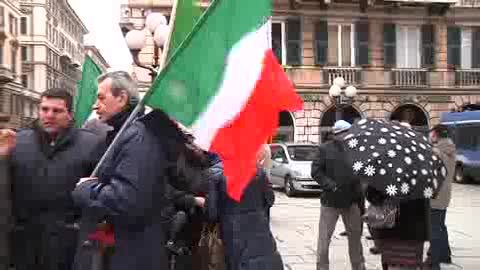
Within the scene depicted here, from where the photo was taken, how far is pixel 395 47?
32.3 m

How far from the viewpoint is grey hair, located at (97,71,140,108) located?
3.96 m

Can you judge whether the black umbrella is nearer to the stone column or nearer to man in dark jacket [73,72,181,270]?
man in dark jacket [73,72,181,270]

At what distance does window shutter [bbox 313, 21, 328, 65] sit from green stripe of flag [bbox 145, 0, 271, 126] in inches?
1117

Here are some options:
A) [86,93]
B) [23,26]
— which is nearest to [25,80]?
[23,26]

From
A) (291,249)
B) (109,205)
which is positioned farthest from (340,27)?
(109,205)

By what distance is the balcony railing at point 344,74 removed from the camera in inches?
1245

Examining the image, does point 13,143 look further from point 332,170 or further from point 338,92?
point 338,92

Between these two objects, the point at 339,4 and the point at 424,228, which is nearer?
the point at 424,228

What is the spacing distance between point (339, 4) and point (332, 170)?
83.4 feet

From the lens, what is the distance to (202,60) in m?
3.53

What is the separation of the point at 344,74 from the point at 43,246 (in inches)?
1110

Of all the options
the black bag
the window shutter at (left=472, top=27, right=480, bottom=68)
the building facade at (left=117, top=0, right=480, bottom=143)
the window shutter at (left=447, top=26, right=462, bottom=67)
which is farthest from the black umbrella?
the window shutter at (left=472, top=27, right=480, bottom=68)

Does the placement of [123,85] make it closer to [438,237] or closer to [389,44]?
[438,237]

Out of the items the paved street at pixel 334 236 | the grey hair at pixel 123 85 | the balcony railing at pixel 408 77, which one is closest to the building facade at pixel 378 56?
the balcony railing at pixel 408 77
